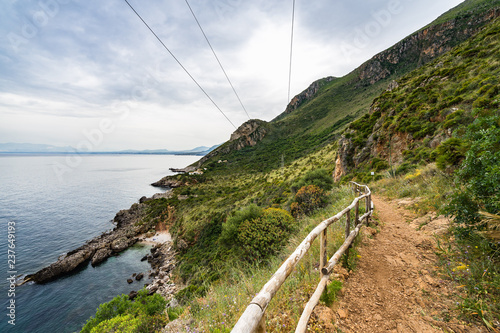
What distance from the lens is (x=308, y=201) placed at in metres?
16.3

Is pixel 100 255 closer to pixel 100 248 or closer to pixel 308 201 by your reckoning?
pixel 100 248

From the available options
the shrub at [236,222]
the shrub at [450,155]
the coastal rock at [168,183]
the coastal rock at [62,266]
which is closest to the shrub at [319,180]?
the shrub at [236,222]

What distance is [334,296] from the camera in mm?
3322

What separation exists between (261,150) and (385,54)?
7957 cm

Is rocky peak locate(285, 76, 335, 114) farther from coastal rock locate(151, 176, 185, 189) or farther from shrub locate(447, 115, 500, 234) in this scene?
shrub locate(447, 115, 500, 234)

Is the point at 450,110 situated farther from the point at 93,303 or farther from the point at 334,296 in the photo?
the point at 93,303

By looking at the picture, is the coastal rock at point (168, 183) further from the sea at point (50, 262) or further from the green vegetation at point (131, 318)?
the green vegetation at point (131, 318)

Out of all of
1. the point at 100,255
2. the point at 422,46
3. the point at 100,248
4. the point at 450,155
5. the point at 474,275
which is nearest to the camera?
the point at 474,275

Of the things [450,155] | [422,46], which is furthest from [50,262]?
[422,46]

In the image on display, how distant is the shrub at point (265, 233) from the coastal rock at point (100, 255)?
26322 mm

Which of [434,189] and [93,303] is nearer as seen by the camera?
[434,189]

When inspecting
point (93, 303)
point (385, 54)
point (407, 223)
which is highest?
point (385, 54)

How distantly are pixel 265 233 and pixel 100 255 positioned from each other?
29.5 metres

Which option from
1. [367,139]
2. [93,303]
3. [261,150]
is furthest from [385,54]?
[93,303]
